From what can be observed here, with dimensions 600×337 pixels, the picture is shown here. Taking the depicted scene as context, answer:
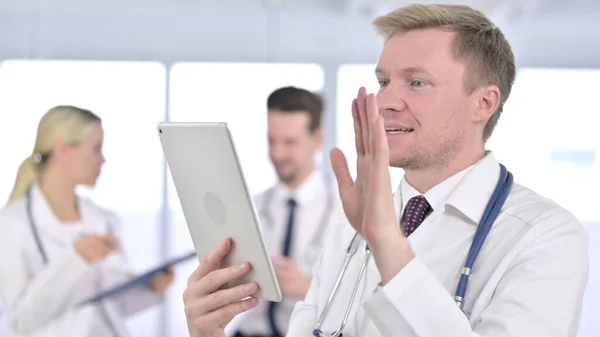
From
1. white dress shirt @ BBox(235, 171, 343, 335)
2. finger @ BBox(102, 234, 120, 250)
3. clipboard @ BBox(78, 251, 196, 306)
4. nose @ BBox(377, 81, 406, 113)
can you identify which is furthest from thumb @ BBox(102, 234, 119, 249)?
nose @ BBox(377, 81, 406, 113)

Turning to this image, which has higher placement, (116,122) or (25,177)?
(116,122)

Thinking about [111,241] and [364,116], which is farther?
[111,241]

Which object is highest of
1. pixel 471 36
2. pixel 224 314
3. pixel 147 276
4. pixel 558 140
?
pixel 471 36

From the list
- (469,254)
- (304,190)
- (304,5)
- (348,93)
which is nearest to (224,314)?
(469,254)

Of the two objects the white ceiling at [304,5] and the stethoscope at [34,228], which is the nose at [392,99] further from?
the stethoscope at [34,228]

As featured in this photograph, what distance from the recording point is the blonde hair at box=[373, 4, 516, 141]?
1.72 meters

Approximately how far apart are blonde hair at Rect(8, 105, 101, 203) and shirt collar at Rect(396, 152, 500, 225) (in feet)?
9.30

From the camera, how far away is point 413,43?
5.56ft

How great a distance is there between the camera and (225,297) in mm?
1499

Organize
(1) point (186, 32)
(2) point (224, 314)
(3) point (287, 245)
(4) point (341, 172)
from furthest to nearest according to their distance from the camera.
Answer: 1. (1) point (186, 32)
2. (3) point (287, 245)
3. (2) point (224, 314)
4. (4) point (341, 172)

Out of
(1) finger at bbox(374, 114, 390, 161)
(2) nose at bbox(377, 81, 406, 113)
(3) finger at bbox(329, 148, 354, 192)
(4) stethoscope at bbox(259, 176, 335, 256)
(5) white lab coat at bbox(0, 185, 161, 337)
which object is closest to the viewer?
(1) finger at bbox(374, 114, 390, 161)

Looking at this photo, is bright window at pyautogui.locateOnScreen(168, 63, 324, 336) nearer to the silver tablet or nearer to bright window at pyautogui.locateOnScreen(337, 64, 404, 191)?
bright window at pyautogui.locateOnScreen(337, 64, 404, 191)

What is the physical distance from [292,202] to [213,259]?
8.20 ft

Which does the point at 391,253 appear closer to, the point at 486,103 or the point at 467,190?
the point at 467,190
